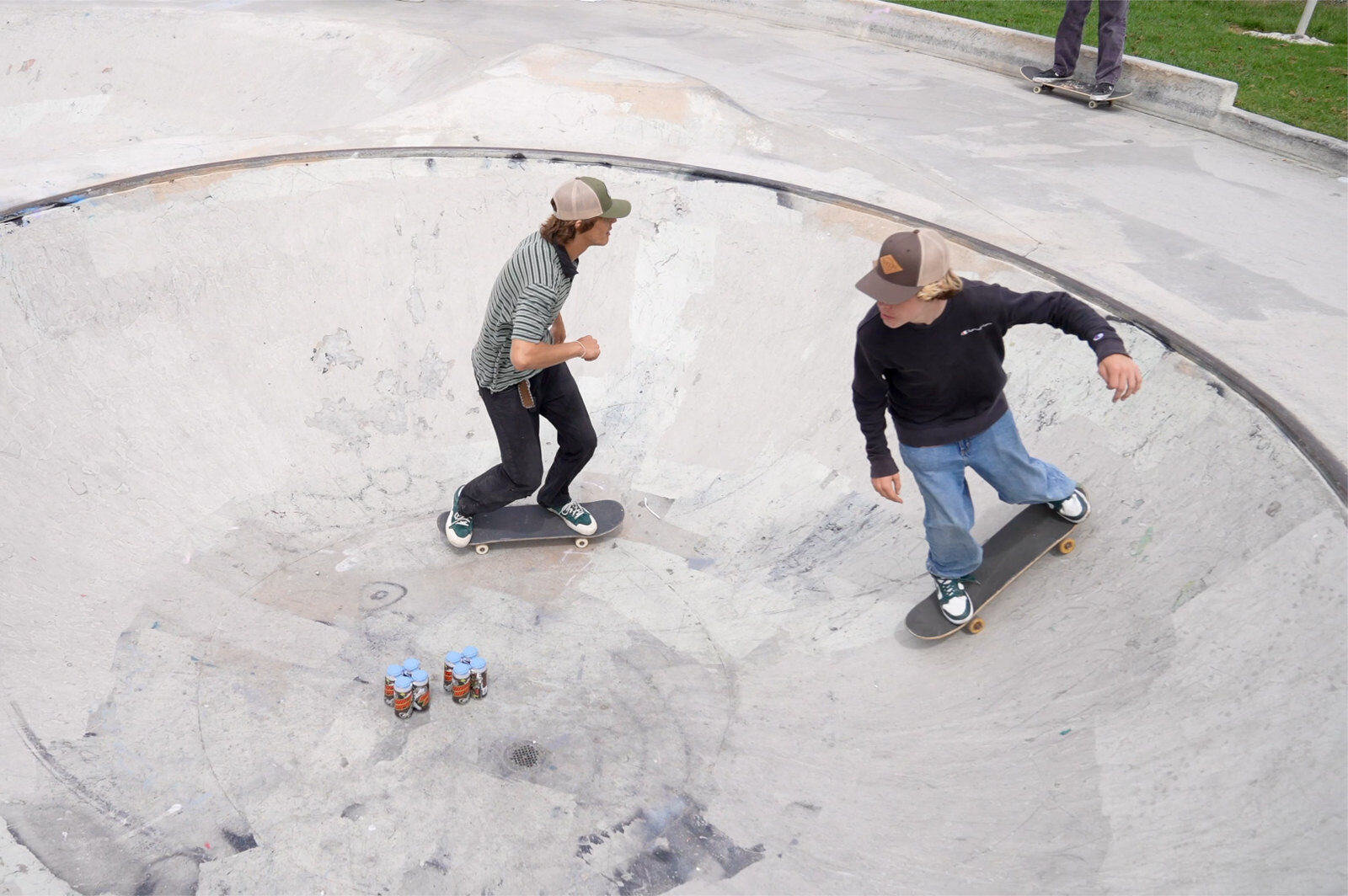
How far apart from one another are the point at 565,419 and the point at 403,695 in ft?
5.53

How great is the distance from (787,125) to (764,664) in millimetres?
6209

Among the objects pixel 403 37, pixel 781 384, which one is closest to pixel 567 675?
pixel 781 384

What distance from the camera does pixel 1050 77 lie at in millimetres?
11133

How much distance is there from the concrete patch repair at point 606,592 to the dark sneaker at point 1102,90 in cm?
528

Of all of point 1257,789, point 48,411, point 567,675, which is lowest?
point 567,675

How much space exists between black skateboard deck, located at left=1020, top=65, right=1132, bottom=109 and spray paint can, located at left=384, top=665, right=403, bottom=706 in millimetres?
9821

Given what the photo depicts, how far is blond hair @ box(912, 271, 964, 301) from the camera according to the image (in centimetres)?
375

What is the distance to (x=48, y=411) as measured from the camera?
5.77 metres

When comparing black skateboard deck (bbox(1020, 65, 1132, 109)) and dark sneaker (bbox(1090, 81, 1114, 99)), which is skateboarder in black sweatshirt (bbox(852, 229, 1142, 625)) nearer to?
dark sneaker (bbox(1090, 81, 1114, 99))

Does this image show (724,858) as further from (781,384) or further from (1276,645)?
(781,384)

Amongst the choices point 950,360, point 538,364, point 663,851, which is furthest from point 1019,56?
point 663,851

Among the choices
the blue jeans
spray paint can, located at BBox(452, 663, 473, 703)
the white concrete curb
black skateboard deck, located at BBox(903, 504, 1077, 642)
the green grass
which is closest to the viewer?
the blue jeans

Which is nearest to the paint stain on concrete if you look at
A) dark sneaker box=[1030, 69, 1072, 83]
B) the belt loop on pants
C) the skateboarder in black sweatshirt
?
the skateboarder in black sweatshirt

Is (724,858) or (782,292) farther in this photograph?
(782,292)
